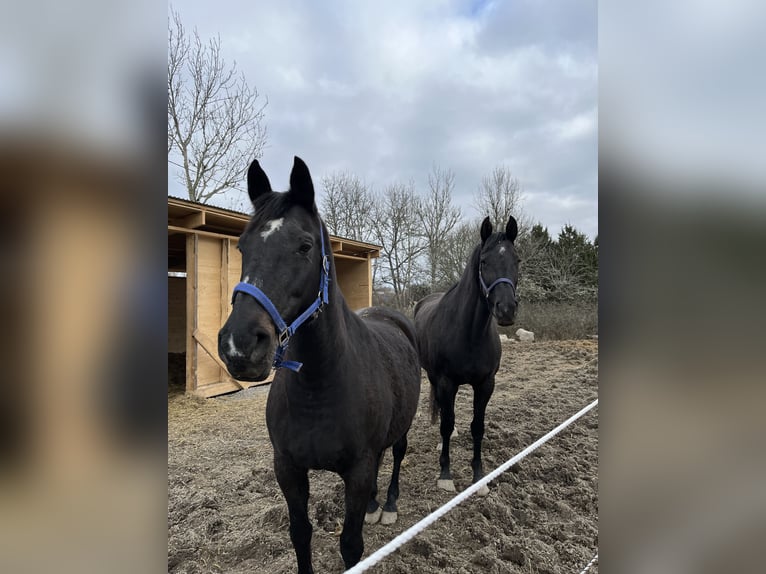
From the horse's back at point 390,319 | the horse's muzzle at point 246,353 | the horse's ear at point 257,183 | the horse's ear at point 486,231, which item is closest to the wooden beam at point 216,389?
the horse's back at point 390,319

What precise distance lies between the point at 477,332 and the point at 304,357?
2237mm

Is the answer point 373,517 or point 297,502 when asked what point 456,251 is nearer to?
point 373,517

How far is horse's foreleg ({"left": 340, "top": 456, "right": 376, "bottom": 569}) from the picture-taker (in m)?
1.96

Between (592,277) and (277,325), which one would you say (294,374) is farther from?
(592,277)

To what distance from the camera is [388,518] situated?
3.00 m

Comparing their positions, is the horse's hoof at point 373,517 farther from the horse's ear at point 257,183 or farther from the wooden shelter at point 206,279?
the wooden shelter at point 206,279
